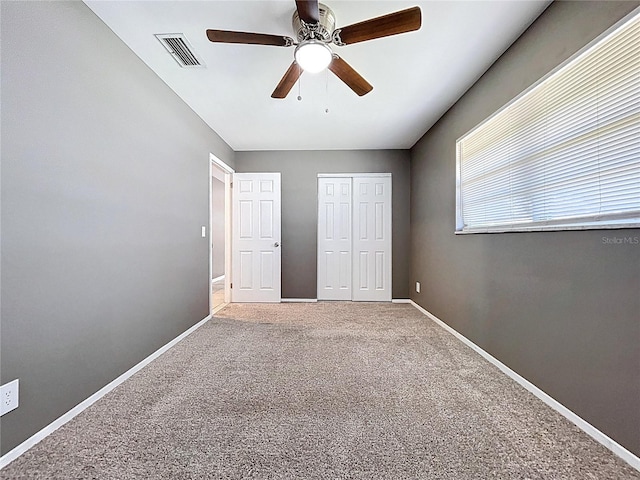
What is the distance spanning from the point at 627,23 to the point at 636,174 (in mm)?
695

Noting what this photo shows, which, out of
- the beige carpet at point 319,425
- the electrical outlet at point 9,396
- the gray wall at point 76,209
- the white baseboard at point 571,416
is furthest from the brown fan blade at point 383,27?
the electrical outlet at point 9,396

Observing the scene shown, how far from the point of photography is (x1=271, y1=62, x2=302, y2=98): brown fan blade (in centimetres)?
204

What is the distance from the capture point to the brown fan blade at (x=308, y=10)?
1.51 m

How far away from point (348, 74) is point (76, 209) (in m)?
1.94

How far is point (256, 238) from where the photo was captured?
4.86 metres

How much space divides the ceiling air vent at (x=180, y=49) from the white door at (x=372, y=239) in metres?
2.99

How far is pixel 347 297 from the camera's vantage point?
4906 mm

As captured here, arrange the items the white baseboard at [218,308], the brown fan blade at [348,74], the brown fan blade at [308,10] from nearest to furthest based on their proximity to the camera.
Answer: the brown fan blade at [308,10] < the brown fan blade at [348,74] < the white baseboard at [218,308]

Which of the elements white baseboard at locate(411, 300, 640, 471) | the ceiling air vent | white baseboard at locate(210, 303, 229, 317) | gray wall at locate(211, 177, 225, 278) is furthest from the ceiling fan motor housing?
gray wall at locate(211, 177, 225, 278)

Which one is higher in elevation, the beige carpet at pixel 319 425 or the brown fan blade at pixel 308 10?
the brown fan blade at pixel 308 10

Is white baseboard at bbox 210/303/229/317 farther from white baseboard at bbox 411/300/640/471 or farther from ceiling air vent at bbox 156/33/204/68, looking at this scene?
white baseboard at bbox 411/300/640/471

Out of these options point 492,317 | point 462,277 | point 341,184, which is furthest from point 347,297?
point 492,317

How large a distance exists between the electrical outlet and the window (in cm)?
292

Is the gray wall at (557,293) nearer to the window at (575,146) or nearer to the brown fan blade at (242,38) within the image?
the window at (575,146)
